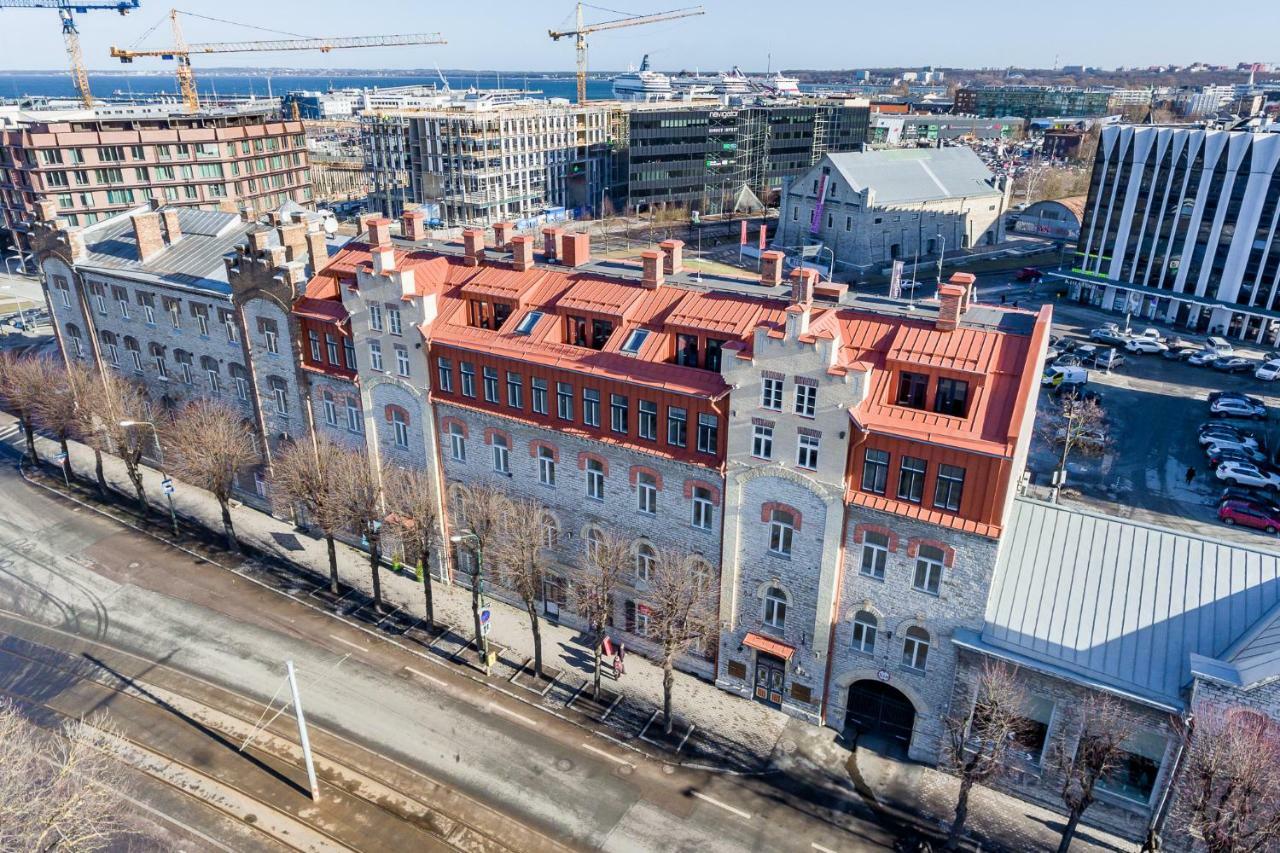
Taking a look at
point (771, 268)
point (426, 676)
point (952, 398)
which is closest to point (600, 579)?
point (426, 676)

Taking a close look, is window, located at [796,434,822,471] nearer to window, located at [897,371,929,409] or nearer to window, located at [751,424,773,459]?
window, located at [751,424,773,459]

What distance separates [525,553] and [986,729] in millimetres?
24173

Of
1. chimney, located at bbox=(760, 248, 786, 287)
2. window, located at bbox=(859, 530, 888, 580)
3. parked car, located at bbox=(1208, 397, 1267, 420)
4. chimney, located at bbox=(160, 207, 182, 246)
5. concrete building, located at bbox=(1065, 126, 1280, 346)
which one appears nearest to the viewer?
window, located at bbox=(859, 530, 888, 580)

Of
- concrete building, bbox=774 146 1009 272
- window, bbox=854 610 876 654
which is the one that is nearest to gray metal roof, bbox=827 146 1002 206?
concrete building, bbox=774 146 1009 272

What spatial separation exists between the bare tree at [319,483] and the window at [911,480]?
3315cm

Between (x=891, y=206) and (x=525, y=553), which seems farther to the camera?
(x=891, y=206)

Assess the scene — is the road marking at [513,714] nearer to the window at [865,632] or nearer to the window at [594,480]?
the window at [594,480]

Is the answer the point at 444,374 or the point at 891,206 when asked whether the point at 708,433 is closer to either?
the point at 444,374

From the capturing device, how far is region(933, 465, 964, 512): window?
34.7 metres

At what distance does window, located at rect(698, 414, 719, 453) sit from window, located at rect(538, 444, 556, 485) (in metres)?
9.70

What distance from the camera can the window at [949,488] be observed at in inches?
1367

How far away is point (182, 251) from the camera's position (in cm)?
6300

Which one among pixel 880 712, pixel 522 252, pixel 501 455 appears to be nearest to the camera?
pixel 880 712

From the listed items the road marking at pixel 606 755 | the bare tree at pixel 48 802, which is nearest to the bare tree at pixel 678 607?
the road marking at pixel 606 755
